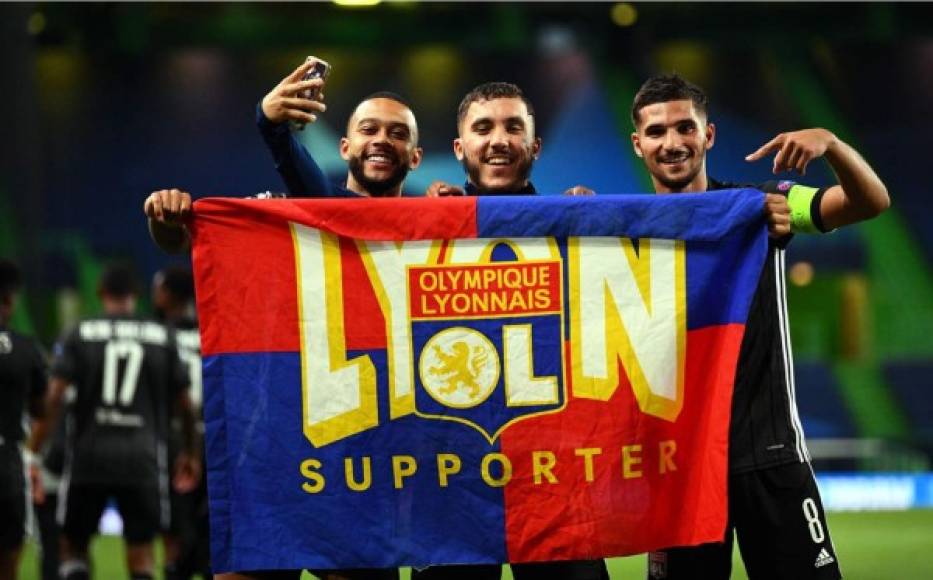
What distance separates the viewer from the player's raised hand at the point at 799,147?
3.54m

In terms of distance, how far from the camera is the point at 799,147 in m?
3.55

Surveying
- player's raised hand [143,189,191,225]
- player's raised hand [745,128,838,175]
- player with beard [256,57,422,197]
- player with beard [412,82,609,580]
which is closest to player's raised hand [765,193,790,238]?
player's raised hand [745,128,838,175]

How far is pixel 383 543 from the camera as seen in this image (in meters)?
3.88

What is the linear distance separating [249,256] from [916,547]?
7.53 metres

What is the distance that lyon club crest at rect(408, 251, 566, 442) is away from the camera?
12.8 ft

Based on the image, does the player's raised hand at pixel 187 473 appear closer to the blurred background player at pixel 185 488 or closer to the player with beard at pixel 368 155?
the blurred background player at pixel 185 488

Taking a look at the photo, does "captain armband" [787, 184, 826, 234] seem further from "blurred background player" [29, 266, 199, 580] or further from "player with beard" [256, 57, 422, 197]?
"blurred background player" [29, 266, 199, 580]

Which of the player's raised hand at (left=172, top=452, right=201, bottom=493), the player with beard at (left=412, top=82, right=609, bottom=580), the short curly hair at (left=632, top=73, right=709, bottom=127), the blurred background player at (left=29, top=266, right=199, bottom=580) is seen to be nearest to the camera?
the short curly hair at (left=632, top=73, right=709, bottom=127)

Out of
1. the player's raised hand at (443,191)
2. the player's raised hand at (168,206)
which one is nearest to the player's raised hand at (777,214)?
the player's raised hand at (443,191)

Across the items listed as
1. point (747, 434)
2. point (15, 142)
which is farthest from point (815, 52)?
point (747, 434)

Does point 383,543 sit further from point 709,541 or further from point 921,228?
point 921,228

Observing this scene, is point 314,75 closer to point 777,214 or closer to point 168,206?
point 168,206

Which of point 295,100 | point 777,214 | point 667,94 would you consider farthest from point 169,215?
point 777,214

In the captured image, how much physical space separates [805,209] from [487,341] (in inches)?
36.3
